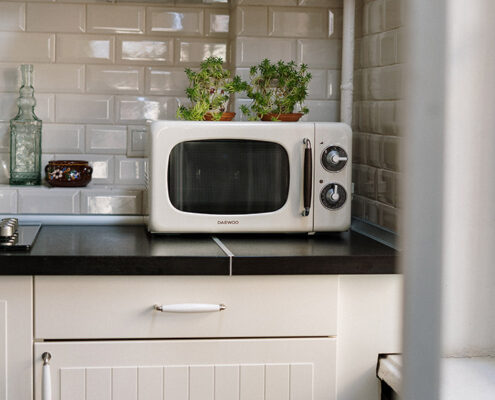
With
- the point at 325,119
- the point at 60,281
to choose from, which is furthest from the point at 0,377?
the point at 325,119

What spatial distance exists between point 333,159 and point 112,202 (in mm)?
677

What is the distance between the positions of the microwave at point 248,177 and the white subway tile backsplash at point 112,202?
1.10 feet

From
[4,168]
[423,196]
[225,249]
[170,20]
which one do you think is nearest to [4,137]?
[4,168]

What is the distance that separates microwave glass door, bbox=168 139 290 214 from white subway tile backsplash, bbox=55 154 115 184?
1.76ft

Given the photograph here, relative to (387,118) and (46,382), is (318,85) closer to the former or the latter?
(387,118)

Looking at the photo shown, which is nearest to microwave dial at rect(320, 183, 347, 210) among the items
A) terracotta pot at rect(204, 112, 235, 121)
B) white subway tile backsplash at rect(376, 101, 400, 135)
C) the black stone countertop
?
the black stone countertop

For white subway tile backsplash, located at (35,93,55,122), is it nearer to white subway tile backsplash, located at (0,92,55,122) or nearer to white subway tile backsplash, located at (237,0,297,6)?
white subway tile backsplash, located at (0,92,55,122)

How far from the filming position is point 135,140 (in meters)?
2.30

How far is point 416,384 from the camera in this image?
0.18 meters

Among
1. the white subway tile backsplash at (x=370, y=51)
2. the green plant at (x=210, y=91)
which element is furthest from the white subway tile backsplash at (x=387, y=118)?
the green plant at (x=210, y=91)

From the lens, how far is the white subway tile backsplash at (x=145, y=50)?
228 centimetres

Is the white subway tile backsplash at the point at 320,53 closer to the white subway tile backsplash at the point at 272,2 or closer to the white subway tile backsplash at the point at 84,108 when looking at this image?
the white subway tile backsplash at the point at 272,2

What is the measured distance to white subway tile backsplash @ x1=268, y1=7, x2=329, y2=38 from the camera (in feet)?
7.16

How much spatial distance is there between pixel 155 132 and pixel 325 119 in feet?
2.09
